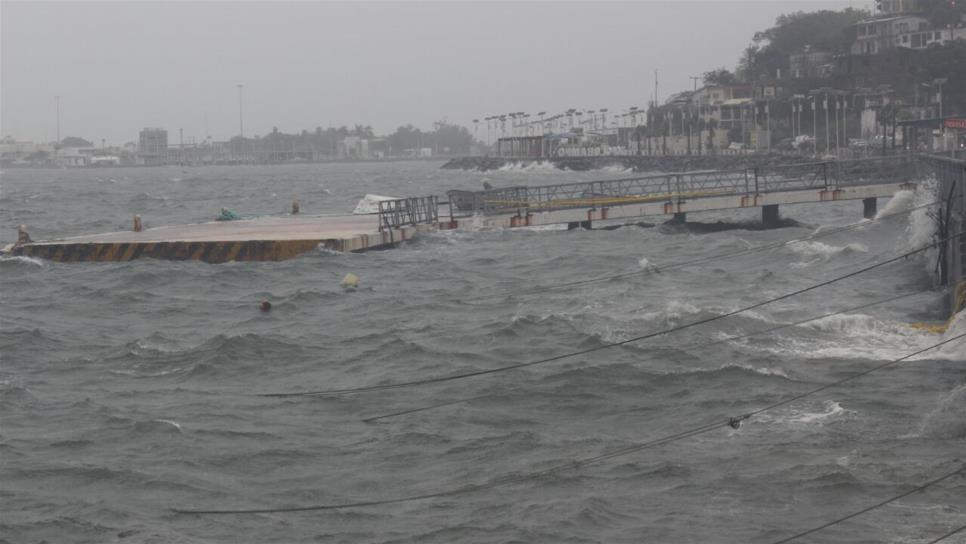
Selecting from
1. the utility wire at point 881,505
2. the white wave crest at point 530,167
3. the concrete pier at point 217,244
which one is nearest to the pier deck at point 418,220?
the concrete pier at point 217,244

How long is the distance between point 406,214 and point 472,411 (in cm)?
2663

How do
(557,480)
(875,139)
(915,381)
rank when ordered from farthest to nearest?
(875,139) → (915,381) → (557,480)

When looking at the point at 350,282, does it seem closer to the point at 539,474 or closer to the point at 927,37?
the point at 539,474

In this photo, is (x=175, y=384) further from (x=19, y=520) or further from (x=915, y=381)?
(x=915, y=381)

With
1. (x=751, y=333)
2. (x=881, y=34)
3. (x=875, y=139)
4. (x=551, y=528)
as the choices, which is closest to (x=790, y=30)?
(x=881, y=34)

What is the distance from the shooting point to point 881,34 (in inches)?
5723

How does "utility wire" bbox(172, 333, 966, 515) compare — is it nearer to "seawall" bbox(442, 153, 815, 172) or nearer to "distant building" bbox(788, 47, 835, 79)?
"seawall" bbox(442, 153, 815, 172)

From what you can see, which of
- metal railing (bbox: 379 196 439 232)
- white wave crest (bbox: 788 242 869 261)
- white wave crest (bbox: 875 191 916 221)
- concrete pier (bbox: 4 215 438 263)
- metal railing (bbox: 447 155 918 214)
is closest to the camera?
white wave crest (bbox: 788 242 869 261)

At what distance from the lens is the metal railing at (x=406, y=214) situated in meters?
42.5

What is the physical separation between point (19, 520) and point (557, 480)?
617 centimetres

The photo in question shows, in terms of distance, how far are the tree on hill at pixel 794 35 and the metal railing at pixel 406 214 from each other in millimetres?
134474

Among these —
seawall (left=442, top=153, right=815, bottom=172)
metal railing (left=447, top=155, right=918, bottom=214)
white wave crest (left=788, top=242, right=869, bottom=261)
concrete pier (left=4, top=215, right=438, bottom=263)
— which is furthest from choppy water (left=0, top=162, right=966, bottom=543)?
seawall (left=442, top=153, right=815, bottom=172)

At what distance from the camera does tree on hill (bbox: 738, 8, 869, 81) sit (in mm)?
177000

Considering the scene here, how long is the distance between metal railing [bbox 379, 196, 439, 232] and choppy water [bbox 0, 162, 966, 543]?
8.76 m
